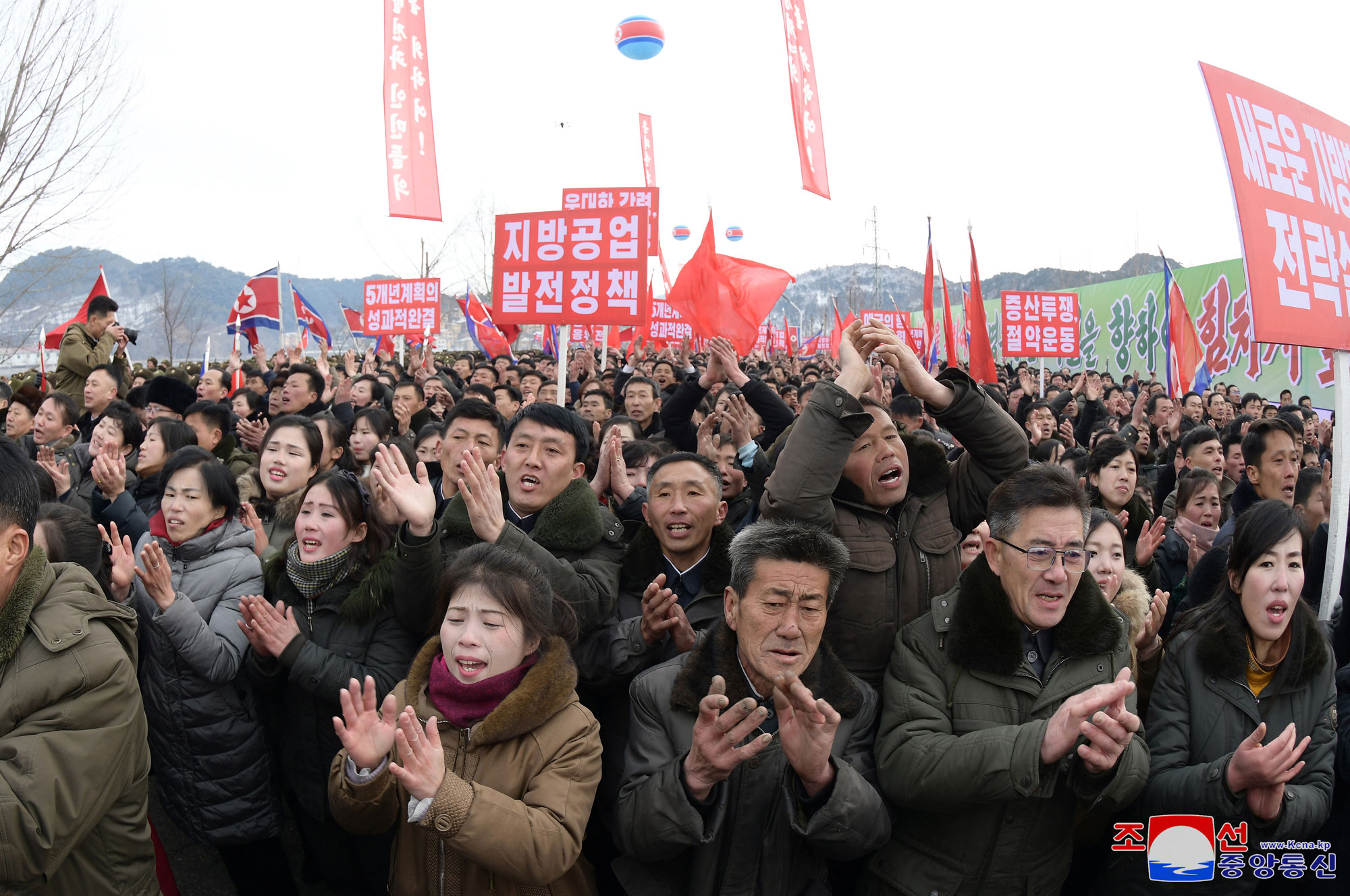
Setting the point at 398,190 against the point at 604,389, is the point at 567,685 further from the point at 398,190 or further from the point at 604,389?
the point at 398,190

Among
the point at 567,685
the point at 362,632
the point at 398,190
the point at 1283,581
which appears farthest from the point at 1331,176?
the point at 398,190

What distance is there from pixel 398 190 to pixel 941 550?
8.17 metres

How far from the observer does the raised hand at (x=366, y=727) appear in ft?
6.49

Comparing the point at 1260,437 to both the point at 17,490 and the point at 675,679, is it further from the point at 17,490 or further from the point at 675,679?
the point at 17,490

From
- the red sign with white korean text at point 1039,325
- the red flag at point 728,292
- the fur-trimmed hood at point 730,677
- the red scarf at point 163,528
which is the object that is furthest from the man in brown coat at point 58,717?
the red sign with white korean text at point 1039,325

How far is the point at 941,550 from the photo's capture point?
2.74 metres

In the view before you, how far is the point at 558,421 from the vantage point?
11.1 ft

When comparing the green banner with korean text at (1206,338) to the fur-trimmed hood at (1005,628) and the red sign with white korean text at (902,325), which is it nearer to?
the red sign with white korean text at (902,325)

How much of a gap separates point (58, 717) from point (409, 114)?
890cm

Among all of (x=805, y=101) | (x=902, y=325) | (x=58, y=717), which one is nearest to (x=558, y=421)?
(x=58, y=717)

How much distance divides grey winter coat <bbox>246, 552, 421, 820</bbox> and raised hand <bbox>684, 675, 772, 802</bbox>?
1.30m

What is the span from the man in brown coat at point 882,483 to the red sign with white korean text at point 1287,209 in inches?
57.2

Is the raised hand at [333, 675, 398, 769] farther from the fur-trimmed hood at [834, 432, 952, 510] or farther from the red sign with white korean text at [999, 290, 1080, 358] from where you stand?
the red sign with white korean text at [999, 290, 1080, 358]

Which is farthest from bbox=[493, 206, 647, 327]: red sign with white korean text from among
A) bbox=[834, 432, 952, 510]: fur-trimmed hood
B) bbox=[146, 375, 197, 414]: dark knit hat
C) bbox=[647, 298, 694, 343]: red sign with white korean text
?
bbox=[647, 298, 694, 343]: red sign with white korean text
